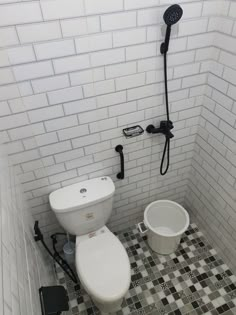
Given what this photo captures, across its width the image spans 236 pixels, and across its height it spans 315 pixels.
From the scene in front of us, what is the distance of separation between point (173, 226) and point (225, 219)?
0.48 metres

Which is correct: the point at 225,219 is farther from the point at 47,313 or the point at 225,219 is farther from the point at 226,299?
the point at 47,313

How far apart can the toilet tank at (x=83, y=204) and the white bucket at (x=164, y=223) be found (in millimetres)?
460

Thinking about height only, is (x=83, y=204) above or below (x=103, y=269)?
above

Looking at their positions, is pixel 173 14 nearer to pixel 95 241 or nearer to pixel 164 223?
pixel 95 241

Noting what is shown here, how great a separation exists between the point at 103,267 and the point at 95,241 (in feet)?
0.66

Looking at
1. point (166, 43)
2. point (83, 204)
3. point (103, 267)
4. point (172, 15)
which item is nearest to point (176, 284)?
point (103, 267)

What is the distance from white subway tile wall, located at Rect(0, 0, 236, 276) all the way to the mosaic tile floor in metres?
0.34

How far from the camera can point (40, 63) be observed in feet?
4.06

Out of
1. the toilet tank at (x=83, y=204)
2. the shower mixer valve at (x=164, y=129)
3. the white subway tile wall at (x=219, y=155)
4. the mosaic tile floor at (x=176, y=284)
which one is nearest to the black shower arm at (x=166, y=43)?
the white subway tile wall at (x=219, y=155)

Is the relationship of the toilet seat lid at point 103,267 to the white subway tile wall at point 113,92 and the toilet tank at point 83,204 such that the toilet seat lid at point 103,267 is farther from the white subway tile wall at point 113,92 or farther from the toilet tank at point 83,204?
the white subway tile wall at point 113,92

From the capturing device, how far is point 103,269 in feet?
5.21

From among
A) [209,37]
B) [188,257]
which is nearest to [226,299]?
[188,257]

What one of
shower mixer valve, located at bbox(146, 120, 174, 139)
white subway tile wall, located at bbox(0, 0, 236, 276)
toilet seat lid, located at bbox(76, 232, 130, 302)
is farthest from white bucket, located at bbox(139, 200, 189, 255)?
shower mixer valve, located at bbox(146, 120, 174, 139)

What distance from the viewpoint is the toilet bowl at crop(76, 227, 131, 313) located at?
1496mm
